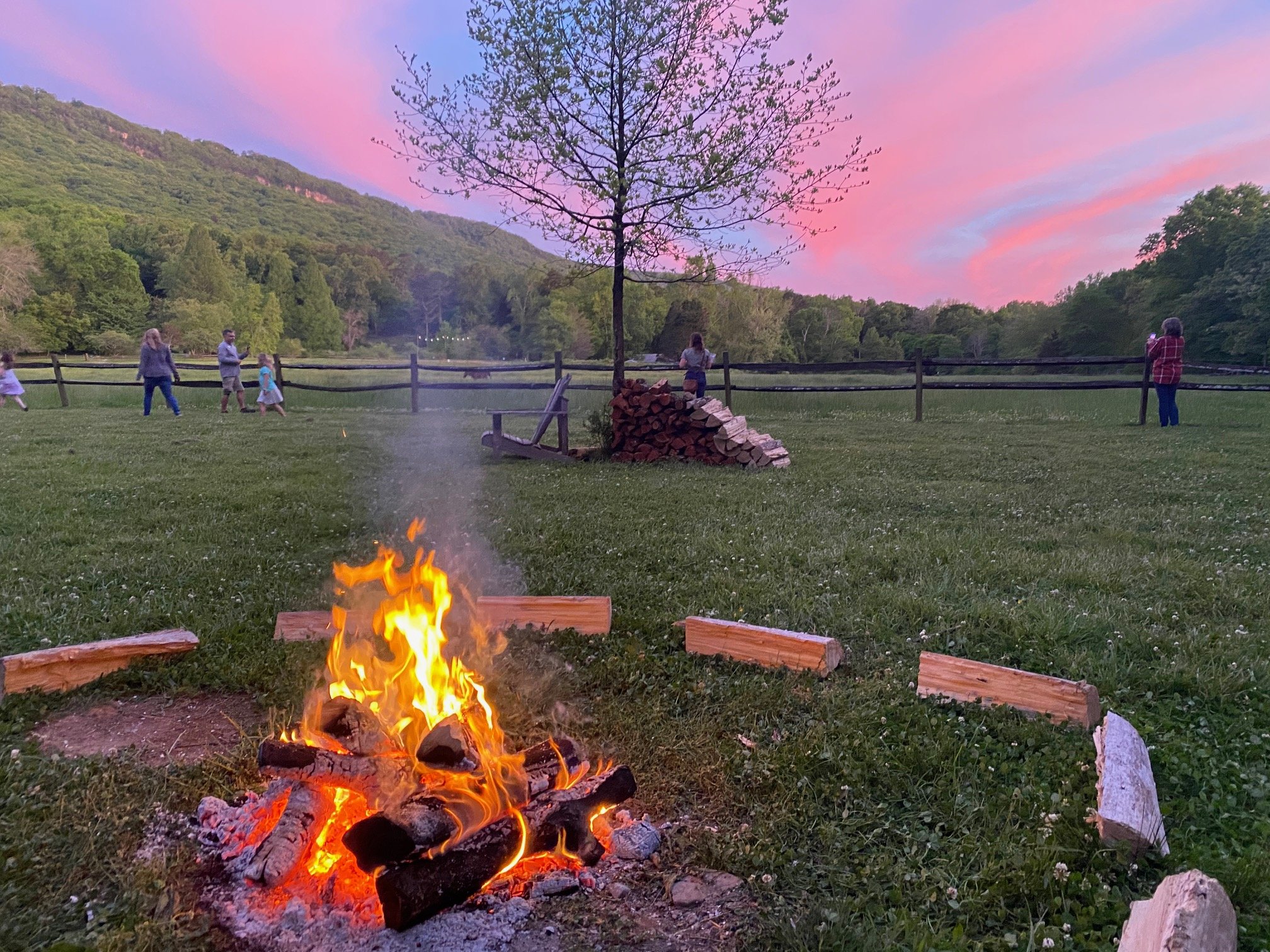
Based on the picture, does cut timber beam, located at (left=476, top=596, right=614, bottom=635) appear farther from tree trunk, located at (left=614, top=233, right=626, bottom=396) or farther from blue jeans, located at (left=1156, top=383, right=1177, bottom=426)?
blue jeans, located at (left=1156, top=383, right=1177, bottom=426)

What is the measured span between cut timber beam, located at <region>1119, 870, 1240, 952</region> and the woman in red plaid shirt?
48.7 feet

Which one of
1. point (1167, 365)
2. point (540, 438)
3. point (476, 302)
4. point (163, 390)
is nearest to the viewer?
point (540, 438)

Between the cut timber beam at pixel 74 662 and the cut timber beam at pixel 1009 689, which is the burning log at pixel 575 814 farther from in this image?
the cut timber beam at pixel 74 662

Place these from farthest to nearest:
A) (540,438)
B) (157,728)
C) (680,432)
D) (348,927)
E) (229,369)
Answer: (229,369) → (680,432) → (540,438) → (157,728) → (348,927)

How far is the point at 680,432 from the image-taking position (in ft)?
34.2

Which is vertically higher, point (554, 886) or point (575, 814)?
point (575, 814)

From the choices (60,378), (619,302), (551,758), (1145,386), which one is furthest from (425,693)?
(60,378)

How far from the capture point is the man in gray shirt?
54.7 ft

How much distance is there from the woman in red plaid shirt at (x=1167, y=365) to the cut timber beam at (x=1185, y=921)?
1485cm

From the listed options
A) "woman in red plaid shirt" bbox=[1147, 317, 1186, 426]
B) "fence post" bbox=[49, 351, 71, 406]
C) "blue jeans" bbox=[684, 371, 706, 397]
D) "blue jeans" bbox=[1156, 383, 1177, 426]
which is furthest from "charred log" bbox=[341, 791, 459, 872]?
"fence post" bbox=[49, 351, 71, 406]

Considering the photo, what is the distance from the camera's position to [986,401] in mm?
23125

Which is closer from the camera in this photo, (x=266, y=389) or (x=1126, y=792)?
(x=1126, y=792)

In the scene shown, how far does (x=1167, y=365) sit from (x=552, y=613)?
49.8 feet

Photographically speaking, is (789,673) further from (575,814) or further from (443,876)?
(443,876)
